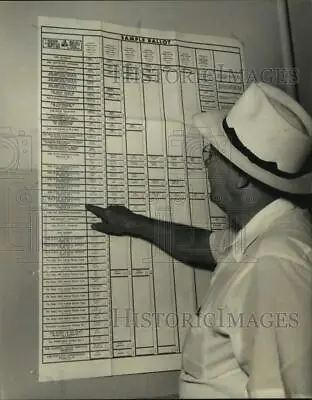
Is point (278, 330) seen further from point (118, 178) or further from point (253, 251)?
point (118, 178)

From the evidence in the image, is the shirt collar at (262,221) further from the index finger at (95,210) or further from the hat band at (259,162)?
the index finger at (95,210)

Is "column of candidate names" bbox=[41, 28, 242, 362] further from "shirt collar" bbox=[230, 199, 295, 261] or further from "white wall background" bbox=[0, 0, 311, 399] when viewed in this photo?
"shirt collar" bbox=[230, 199, 295, 261]

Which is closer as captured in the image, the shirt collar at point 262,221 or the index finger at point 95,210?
the shirt collar at point 262,221

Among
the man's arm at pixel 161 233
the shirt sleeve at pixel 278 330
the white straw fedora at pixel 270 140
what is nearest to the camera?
the shirt sleeve at pixel 278 330

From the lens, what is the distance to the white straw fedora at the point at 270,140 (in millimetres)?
726

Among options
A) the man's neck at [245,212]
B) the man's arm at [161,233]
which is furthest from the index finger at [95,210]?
the man's neck at [245,212]

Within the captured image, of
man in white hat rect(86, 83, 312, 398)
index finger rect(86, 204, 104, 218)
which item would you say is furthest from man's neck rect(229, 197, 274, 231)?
index finger rect(86, 204, 104, 218)

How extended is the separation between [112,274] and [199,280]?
123mm

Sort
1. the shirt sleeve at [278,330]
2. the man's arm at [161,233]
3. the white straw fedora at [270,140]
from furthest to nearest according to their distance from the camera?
the man's arm at [161,233]
the white straw fedora at [270,140]
the shirt sleeve at [278,330]

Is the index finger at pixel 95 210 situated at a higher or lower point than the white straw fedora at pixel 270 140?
lower

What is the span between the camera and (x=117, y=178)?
0.87m

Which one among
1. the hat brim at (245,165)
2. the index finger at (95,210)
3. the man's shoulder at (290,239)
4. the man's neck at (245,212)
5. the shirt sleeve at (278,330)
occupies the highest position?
the hat brim at (245,165)

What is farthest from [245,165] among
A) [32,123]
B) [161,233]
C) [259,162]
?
[32,123]

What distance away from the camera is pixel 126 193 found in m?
0.87
